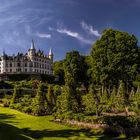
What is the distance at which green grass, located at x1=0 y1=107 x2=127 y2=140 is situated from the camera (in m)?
39.2

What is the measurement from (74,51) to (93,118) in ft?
229

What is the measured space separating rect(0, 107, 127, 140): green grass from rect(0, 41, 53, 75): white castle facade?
309 ft

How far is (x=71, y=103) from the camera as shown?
5306cm

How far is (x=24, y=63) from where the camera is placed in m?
151

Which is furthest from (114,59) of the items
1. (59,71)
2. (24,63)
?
(24,63)

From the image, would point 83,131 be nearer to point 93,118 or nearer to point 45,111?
point 93,118

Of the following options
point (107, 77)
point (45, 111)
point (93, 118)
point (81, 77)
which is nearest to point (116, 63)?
point (107, 77)

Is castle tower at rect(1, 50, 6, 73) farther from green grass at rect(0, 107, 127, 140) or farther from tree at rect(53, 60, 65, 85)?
green grass at rect(0, 107, 127, 140)

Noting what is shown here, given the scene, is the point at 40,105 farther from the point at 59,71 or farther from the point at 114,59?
the point at 59,71

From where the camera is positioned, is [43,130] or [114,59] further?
[114,59]

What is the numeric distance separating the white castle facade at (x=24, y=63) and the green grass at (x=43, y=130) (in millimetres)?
94121

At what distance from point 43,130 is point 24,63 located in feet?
358

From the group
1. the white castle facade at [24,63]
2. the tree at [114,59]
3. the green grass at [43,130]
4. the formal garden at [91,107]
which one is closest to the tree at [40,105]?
the formal garden at [91,107]

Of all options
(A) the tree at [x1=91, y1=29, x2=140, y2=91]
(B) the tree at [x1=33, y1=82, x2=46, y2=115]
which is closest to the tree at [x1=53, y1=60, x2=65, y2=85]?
(A) the tree at [x1=91, y1=29, x2=140, y2=91]
